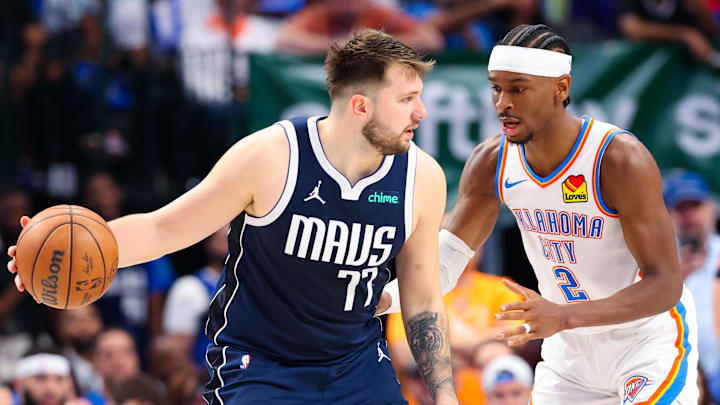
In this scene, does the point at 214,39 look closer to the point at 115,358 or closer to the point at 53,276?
the point at 115,358

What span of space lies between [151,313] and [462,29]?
3639 mm

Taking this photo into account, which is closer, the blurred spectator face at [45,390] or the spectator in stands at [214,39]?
the blurred spectator face at [45,390]

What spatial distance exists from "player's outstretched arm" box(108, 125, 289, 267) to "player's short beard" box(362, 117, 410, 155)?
421mm

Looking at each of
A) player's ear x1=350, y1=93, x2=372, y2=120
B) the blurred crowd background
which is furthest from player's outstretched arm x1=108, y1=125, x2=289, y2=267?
the blurred crowd background

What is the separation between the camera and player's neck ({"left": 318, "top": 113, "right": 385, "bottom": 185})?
4301 millimetres

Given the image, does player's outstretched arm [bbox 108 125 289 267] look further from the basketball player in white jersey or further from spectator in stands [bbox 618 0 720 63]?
spectator in stands [bbox 618 0 720 63]

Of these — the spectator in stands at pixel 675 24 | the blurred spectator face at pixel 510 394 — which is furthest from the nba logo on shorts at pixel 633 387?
the spectator in stands at pixel 675 24

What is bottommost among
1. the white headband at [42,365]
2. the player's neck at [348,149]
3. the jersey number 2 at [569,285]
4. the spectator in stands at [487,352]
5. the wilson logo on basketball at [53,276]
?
the white headband at [42,365]

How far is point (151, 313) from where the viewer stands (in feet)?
28.5

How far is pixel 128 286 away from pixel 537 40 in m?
5.24

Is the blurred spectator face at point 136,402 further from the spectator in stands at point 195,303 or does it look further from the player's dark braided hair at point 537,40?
the player's dark braided hair at point 537,40

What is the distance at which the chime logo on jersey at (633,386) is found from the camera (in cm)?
439

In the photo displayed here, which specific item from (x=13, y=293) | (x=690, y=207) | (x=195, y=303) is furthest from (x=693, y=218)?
(x=13, y=293)

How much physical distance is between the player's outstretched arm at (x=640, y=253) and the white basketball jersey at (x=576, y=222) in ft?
0.42
